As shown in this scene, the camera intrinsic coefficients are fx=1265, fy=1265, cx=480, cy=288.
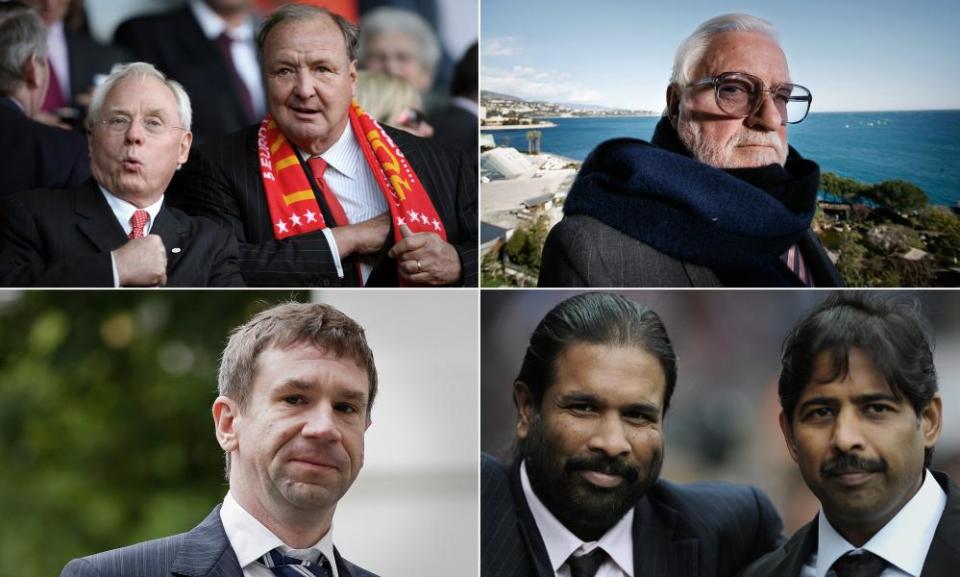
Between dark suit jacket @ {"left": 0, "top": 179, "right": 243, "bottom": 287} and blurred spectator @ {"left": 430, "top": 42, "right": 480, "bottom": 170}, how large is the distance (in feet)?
2.65

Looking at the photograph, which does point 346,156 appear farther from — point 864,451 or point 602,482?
point 864,451

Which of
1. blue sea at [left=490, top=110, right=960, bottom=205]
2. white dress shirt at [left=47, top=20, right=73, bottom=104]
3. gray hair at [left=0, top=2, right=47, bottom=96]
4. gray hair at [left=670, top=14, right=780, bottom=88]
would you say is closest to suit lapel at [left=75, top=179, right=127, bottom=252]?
white dress shirt at [left=47, top=20, right=73, bottom=104]

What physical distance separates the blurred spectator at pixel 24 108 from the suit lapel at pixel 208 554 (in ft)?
4.23

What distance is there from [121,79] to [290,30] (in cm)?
58

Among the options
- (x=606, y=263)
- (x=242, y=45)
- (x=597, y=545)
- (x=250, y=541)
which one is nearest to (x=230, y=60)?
(x=242, y=45)

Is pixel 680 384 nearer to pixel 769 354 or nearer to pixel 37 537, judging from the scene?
pixel 769 354

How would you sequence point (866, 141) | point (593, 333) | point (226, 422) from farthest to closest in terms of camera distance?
point (866, 141) → point (593, 333) → point (226, 422)

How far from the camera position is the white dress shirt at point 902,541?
413 cm

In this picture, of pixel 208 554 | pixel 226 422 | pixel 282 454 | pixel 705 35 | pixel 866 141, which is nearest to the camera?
pixel 208 554

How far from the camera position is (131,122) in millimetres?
4168

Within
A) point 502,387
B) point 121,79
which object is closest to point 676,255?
point 502,387

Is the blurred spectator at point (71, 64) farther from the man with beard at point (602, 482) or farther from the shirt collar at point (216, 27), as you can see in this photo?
the man with beard at point (602, 482)

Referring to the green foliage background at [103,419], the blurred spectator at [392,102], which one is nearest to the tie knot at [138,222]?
the green foliage background at [103,419]

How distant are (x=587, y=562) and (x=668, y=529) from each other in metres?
0.29
